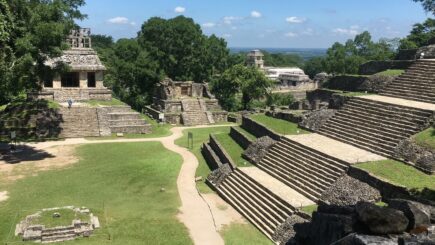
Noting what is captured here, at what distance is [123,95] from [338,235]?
158 feet

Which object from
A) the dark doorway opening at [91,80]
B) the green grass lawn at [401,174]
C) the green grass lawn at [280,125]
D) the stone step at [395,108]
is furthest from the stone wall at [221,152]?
the dark doorway opening at [91,80]

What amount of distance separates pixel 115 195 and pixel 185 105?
72.2ft

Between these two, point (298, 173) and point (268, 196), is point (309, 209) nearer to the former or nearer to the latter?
point (268, 196)

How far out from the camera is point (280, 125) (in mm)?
25516

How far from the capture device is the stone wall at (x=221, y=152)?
73.3 ft

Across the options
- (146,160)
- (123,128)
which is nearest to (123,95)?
(123,128)

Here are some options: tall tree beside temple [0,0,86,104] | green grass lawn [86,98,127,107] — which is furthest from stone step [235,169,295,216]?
green grass lawn [86,98,127,107]

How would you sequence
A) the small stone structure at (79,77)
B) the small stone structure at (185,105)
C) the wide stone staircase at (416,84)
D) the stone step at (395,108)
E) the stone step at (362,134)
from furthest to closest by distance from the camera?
1. the small stone structure at (185,105)
2. the small stone structure at (79,77)
3. the wide stone staircase at (416,84)
4. the stone step at (395,108)
5. the stone step at (362,134)

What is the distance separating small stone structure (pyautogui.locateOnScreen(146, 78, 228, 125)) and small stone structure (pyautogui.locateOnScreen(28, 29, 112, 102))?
17.2 ft

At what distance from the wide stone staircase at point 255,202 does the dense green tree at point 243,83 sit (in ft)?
78.5

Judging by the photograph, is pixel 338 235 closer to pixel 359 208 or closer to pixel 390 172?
pixel 359 208

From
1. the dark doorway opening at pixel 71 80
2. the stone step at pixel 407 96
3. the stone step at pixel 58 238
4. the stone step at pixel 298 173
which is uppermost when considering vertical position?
the dark doorway opening at pixel 71 80

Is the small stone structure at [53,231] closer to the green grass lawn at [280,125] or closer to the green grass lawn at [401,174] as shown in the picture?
the green grass lawn at [401,174]

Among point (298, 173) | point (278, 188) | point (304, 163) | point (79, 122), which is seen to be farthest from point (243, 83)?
point (278, 188)
